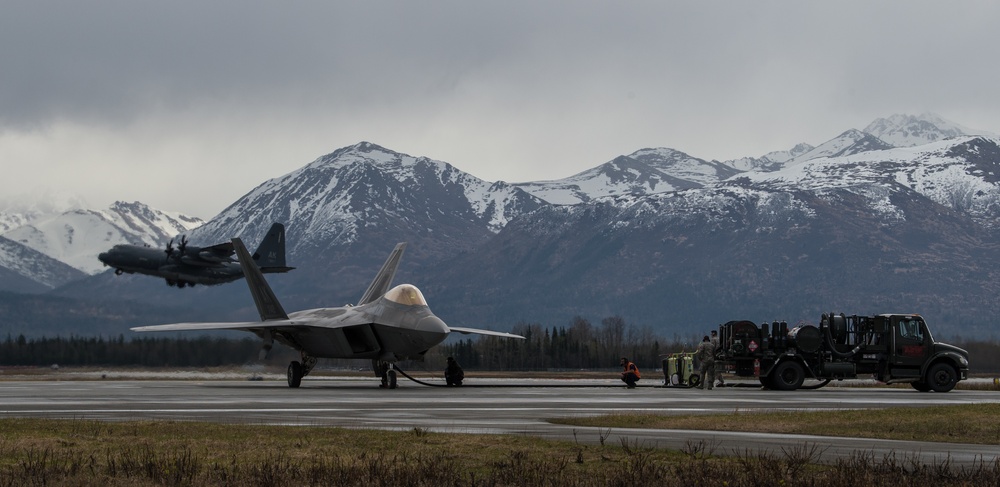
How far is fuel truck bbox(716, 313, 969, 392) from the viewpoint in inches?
1687

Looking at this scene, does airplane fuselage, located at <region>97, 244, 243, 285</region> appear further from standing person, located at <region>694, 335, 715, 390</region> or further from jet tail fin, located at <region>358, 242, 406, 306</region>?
standing person, located at <region>694, 335, 715, 390</region>

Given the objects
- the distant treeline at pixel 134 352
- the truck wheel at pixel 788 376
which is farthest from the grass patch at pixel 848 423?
the distant treeline at pixel 134 352

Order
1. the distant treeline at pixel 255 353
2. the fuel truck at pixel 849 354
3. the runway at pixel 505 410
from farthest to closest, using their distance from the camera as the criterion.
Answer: the distant treeline at pixel 255 353 → the fuel truck at pixel 849 354 → the runway at pixel 505 410

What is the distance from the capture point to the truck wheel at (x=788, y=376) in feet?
141

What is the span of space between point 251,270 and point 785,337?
2027 cm

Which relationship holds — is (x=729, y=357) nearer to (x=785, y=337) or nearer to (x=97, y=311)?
(x=785, y=337)

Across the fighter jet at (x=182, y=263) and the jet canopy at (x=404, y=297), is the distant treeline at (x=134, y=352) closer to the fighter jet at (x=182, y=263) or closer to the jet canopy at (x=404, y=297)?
the fighter jet at (x=182, y=263)

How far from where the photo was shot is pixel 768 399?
3525 cm

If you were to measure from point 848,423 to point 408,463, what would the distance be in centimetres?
1149

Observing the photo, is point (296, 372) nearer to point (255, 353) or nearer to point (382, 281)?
point (382, 281)

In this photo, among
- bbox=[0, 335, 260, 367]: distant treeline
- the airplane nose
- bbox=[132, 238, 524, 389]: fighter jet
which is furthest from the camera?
bbox=[0, 335, 260, 367]: distant treeline

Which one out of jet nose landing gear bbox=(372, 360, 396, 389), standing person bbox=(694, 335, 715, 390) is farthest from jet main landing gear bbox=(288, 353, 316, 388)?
standing person bbox=(694, 335, 715, 390)

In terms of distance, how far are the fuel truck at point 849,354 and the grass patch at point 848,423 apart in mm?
15435

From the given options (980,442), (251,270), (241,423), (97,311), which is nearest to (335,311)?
Result: (251,270)
